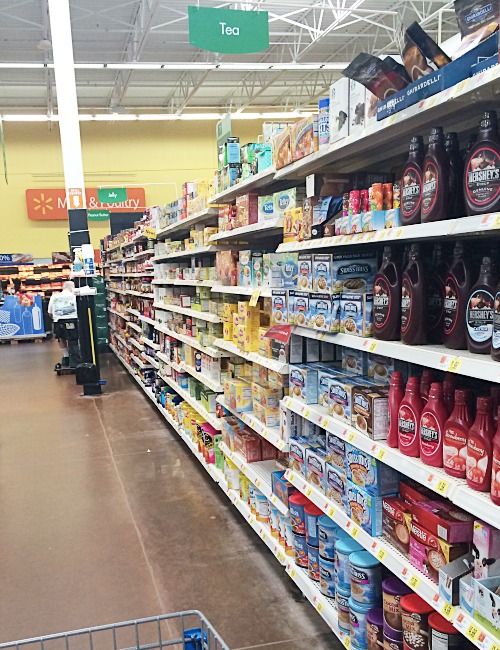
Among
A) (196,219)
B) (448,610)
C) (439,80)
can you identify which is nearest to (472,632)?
(448,610)

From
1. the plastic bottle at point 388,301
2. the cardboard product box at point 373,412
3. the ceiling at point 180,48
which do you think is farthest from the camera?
the ceiling at point 180,48

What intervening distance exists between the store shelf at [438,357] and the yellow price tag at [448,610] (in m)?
0.74

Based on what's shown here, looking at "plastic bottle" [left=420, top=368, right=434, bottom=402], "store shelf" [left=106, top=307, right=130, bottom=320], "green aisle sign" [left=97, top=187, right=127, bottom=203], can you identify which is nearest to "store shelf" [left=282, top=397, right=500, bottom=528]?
"plastic bottle" [left=420, top=368, right=434, bottom=402]

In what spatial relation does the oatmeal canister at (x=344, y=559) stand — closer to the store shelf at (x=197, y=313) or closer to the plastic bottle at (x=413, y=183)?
the plastic bottle at (x=413, y=183)

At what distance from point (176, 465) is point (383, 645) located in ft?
11.4

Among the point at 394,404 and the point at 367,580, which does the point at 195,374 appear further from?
the point at 394,404

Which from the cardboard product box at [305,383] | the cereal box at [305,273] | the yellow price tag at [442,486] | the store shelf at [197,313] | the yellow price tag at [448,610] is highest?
the cereal box at [305,273]

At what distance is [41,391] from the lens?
9.34 m

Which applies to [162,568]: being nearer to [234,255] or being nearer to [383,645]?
[383,645]

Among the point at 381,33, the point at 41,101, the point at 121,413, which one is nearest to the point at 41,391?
the point at 121,413

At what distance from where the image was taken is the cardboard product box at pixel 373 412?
2299mm

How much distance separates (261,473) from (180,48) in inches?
517

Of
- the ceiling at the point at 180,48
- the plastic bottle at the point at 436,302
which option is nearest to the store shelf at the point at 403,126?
the plastic bottle at the point at 436,302

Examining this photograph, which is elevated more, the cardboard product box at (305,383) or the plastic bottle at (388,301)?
the plastic bottle at (388,301)
